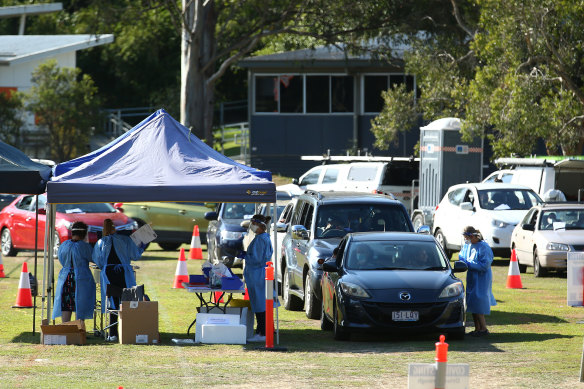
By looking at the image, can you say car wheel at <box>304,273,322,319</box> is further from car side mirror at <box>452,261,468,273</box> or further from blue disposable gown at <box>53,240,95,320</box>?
blue disposable gown at <box>53,240,95,320</box>

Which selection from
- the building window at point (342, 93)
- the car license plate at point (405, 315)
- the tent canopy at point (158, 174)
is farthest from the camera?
the building window at point (342, 93)

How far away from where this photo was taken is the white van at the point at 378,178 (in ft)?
104

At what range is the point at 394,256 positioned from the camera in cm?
1450

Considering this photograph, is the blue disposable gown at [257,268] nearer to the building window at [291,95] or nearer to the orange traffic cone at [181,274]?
the orange traffic cone at [181,274]

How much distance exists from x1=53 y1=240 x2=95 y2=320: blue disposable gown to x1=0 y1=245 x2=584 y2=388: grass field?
0.41 m

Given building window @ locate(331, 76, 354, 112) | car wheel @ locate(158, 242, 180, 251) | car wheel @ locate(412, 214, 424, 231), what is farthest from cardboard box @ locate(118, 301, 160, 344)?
building window @ locate(331, 76, 354, 112)

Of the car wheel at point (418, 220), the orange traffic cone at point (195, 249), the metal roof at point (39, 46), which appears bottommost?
the orange traffic cone at point (195, 249)

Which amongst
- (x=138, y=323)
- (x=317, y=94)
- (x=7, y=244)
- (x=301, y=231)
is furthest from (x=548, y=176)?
(x=317, y=94)

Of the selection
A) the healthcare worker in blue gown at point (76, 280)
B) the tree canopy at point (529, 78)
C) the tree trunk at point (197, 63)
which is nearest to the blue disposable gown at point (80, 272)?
the healthcare worker in blue gown at point (76, 280)

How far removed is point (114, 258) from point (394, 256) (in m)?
3.54

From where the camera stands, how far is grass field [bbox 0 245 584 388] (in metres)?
10.8

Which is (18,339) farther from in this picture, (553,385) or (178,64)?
(178,64)

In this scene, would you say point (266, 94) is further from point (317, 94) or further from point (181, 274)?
point (181, 274)

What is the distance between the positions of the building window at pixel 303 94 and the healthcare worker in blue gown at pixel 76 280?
34.6m
